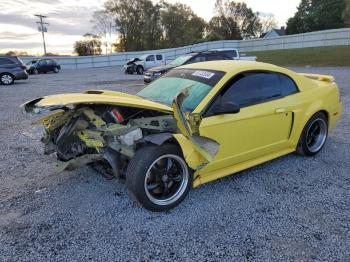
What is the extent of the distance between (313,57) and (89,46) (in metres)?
39.8

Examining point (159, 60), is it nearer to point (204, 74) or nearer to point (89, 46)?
point (204, 74)

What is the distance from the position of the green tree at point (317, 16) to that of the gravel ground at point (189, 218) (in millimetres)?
49961

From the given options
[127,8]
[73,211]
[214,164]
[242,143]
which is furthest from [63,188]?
[127,8]

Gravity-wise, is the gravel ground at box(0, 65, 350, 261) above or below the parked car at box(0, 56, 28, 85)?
below

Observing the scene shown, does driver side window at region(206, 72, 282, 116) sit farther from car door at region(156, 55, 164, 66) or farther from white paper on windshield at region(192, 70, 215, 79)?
car door at region(156, 55, 164, 66)

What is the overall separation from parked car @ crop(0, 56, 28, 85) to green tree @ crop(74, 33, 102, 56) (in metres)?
38.9

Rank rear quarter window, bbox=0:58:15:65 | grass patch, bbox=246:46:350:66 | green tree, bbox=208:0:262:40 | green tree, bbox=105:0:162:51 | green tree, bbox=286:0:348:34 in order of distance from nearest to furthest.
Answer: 1. rear quarter window, bbox=0:58:15:65
2. grass patch, bbox=246:46:350:66
3. green tree, bbox=286:0:348:34
4. green tree, bbox=105:0:162:51
5. green tree, bbox=208:0:262:40

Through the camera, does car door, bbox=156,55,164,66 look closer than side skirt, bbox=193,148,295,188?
No

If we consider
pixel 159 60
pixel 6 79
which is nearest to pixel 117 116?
pixel 6 79

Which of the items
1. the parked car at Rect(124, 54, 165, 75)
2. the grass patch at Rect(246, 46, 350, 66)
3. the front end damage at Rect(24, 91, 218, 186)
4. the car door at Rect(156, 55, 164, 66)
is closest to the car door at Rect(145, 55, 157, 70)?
the parked car at Rect(124, 54, 165, 75)

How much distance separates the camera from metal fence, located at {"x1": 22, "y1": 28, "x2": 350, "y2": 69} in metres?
34.2

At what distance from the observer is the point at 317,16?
164 feet

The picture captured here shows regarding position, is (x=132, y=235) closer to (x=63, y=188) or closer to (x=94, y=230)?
(x=94, y=230)

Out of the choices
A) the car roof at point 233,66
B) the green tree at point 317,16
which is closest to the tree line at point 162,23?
the green tree at point 317,16
